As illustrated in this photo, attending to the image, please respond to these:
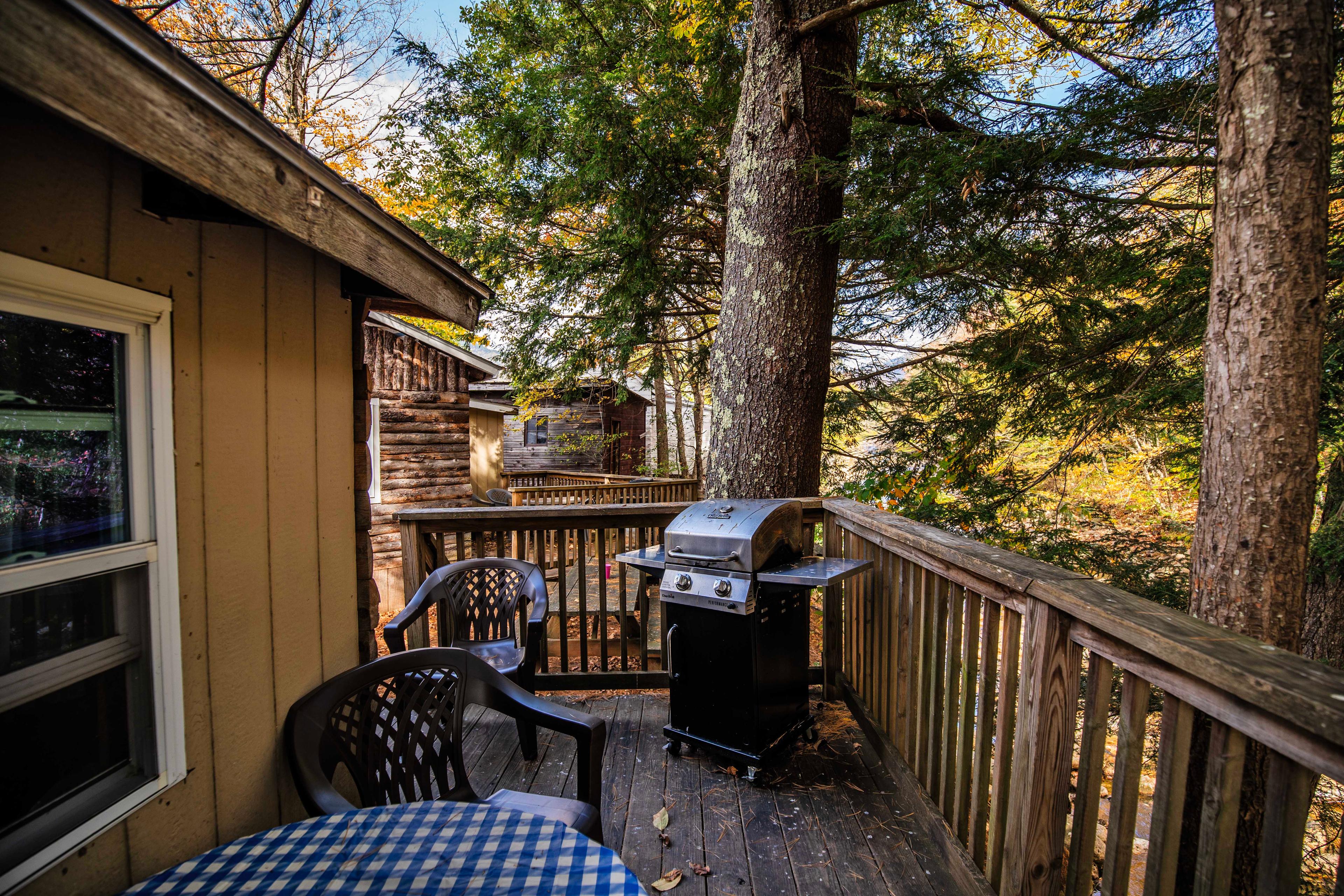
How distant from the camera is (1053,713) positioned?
1.46 meters

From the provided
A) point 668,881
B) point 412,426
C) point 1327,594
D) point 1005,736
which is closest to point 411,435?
point 412,426

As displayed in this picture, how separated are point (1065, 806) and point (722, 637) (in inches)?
50.4

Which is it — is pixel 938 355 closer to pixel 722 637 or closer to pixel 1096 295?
pixel 1096 295

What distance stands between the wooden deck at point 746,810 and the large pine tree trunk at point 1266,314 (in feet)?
4.00

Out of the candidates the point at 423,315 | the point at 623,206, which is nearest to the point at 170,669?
the point at 423,315

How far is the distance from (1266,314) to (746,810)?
2647mm

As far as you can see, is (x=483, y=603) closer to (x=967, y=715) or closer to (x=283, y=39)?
(x=967, y=715)

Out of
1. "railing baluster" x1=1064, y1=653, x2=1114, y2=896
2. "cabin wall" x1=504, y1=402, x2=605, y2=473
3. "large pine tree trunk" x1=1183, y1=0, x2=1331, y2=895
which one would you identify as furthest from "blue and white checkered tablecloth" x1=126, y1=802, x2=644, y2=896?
"cabin wall" x1=504, y1=402, x2=605, y2=473

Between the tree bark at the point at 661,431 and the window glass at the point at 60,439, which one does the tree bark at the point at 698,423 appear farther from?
the window glass at the point at 60,439

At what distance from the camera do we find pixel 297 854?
119 centimetres

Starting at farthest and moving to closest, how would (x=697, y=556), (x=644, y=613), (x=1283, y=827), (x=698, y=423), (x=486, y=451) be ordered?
(x=698, y=423)
(x=486, y=451)
(x=644, y=613)
(x=697, y=556)
(x=1283, y=827)

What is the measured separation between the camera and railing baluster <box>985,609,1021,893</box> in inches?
64.2

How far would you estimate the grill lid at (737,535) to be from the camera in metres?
2.39

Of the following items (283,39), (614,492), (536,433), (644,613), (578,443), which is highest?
(283,39)
